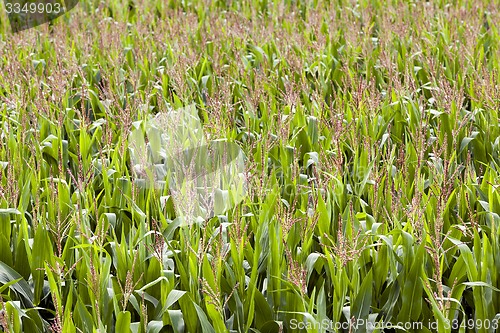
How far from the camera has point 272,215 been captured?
8.78 feet

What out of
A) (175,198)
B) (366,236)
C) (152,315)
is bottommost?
(152,315)

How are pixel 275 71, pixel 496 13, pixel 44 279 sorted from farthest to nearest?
pixel 496 13 < pixel 275 71 < pixel 44 279

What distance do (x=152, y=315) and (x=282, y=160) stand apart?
1.16 meters

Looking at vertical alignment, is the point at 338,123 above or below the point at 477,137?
above

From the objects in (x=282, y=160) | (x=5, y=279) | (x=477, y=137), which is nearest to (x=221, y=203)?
(x=282, y=160)

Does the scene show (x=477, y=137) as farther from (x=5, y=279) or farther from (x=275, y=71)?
(x=5, y=279)

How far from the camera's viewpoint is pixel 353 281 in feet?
7.39

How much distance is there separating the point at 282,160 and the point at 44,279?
47.7 inches

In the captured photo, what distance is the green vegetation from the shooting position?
86.7 inches

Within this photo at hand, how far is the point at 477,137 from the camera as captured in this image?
11.9 feet

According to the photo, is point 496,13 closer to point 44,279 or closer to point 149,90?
point 149,90

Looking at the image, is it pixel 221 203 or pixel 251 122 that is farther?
pixel 251 122

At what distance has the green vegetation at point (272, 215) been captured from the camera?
220 centimetres

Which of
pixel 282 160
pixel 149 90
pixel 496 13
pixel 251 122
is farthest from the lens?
pixel 496 13
